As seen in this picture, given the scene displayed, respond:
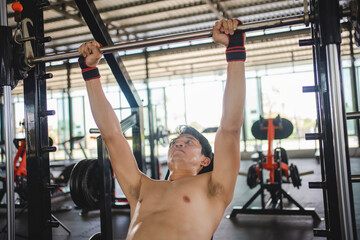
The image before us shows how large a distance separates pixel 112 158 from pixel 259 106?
10179 mm

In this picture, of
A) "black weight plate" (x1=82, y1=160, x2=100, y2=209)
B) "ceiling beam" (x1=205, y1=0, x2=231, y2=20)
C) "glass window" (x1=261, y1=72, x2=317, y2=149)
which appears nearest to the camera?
"black weight plate" (x1=82, y1=160, x2=100, y2=209)

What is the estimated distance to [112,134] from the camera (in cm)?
171

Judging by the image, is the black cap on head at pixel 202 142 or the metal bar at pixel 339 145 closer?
the metal bar at pixel 339 145

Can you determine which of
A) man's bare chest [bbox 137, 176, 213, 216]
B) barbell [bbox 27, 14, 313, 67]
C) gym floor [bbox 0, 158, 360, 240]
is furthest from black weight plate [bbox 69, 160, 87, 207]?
gym floor [bbox 0, 158, 360, 240]

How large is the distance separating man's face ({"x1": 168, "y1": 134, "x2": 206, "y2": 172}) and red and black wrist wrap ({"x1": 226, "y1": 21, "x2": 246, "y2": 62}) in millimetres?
574

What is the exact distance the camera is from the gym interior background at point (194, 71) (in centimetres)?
702

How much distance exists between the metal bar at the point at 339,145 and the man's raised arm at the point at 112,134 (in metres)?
0.94

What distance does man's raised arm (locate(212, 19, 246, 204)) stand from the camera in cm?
139

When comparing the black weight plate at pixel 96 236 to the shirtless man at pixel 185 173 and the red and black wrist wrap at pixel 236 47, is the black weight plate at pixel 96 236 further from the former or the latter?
the red and black wrist wrap at pixel 236 47

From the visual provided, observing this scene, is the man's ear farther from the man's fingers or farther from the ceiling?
the ceiling

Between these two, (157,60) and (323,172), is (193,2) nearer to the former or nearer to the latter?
(157,60)

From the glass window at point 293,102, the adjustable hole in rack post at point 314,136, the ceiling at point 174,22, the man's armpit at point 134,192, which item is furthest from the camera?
the glass window at point 293,102

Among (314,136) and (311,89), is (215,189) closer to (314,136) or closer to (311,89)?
(314,136)

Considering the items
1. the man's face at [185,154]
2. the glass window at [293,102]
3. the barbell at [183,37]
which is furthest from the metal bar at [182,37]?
the glass window at [293,102]
